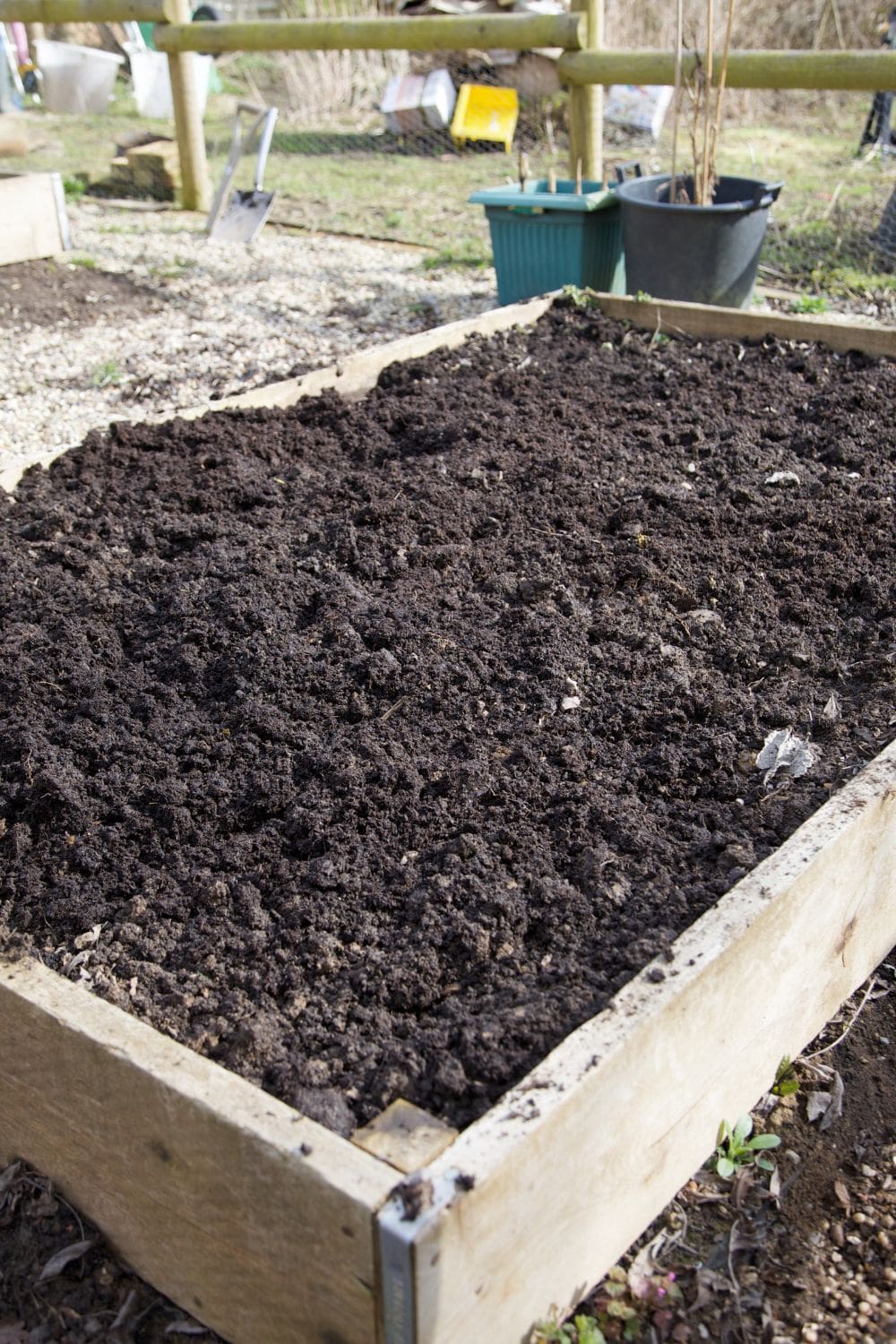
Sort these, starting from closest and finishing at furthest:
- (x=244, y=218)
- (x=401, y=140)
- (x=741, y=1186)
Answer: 1. (x=741, y=1186)
2. (x=244, y=218)
3. (x=401, y=140)

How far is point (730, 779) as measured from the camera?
97.5 inches

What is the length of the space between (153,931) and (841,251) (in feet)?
22.4

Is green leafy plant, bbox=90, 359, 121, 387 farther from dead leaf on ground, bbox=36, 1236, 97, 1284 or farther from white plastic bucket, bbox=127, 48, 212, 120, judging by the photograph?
white plastic bucket, bbox=127, 48, 212, 120

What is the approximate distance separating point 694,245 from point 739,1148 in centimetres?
459

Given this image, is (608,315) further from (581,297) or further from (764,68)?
(764,68)

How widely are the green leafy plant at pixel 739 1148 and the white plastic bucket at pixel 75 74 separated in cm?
1623

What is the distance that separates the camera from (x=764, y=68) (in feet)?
20.1

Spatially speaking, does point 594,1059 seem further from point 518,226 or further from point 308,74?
point 308,74

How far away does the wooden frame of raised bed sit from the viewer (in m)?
1.47

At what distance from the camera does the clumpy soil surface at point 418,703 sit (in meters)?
2.05

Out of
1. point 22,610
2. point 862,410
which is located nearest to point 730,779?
point 22,610

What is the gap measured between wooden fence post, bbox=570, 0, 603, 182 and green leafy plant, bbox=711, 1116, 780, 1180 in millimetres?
5935

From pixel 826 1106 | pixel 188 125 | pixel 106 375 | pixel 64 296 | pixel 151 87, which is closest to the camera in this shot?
pixel 826 1106

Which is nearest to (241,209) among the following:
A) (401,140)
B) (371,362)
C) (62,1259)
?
(371,362)
